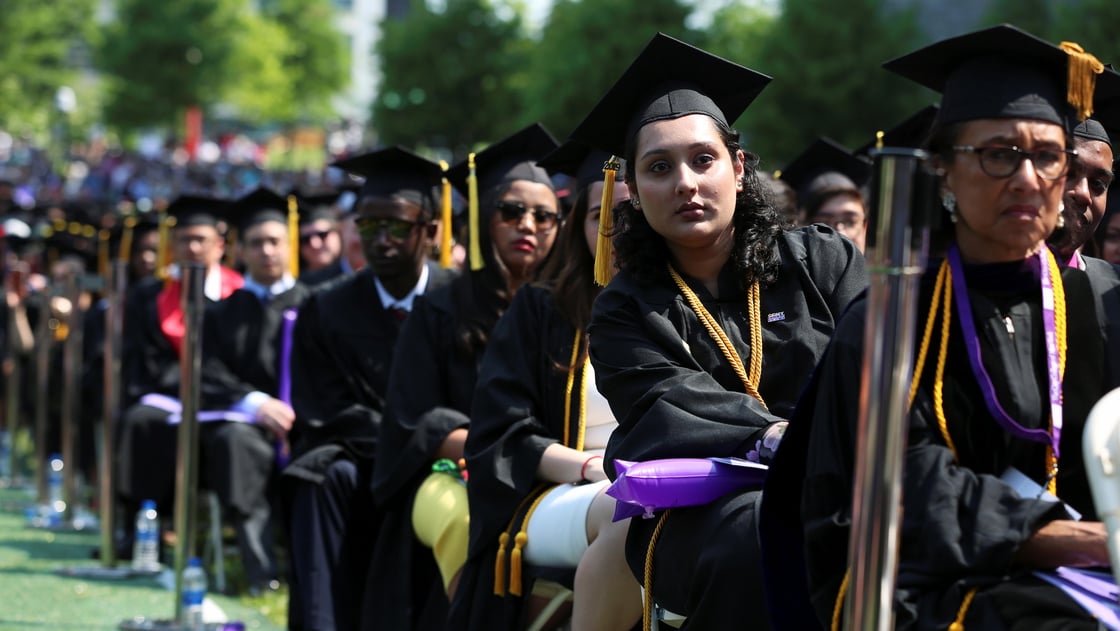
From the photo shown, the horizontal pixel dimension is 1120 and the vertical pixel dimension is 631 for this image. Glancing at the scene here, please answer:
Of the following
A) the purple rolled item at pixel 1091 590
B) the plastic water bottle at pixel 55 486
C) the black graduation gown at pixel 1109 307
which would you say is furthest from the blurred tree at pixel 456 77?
the purple rolled item at pixel 1091 590

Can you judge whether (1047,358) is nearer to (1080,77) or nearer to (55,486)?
(1080,77)

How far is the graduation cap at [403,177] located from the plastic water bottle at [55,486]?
4426 millimetres

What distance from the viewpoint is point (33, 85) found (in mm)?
46469

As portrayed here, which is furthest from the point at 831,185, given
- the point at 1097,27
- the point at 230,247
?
the point at 1097,27

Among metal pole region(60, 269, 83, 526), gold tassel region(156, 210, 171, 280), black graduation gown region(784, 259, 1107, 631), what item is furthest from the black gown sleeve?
gold tassel region(156, 210, 171, 280)

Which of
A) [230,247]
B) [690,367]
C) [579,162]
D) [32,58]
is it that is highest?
[32,58]

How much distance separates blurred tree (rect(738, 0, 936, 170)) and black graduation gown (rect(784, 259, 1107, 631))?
1974 cm

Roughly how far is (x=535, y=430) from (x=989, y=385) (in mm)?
2343

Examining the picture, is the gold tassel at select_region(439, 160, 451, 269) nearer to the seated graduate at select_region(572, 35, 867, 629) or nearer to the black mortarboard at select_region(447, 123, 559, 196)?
the black mortarboard at select_region(447, 123, 559, 196)

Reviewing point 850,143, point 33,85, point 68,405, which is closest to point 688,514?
point 68,405

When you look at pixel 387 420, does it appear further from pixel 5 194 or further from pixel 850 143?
pixel 850 143

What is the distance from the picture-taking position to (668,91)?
428 centimetres

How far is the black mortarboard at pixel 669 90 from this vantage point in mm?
4234

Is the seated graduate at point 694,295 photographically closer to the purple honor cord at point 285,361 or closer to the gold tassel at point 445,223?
the gold tassel at point 445,223
